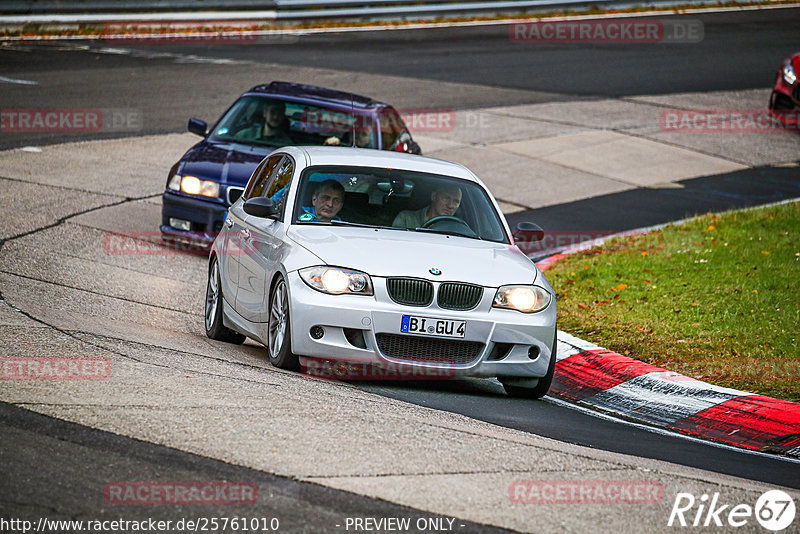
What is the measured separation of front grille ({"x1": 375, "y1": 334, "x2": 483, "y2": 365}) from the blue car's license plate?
2.6 inches

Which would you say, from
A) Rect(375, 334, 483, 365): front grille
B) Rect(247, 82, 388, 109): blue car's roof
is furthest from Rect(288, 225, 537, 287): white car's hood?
Rect(247, 82, 388, 109): blue car's roof

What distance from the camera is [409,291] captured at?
809 centimetres

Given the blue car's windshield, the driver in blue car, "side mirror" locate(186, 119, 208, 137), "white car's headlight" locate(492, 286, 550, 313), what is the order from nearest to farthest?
1. "white car's headlight" locate(492, 286, 550, 313)
2. the driver in blue car
3. the blue car's windshield
4. "side mirror" locate(186, 119, 208, 137)

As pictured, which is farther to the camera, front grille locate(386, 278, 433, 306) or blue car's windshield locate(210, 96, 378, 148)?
blue car's windshield locate(210, 96, 378, 148)

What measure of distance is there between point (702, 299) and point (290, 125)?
5117mm

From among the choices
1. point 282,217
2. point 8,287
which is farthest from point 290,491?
point 8,287

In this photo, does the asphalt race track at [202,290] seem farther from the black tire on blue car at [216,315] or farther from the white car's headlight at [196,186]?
the white car's headlight at [196,186]

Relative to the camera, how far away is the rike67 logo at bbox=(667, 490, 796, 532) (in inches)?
220

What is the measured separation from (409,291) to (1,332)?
8.66ft

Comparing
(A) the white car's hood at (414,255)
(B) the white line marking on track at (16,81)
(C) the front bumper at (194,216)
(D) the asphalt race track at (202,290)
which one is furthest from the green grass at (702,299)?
(B) the white line marking on track at (16,81)

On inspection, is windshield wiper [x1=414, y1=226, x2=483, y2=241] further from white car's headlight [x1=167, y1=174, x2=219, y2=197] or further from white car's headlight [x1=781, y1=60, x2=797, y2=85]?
white car's headlight [x1=781, y1=60, x2=797, y2=85]

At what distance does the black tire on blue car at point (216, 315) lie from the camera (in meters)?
9.77

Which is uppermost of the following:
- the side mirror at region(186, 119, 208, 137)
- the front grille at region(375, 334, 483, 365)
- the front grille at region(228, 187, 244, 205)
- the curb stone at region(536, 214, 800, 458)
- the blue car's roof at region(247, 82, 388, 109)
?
the blue car's roof at region(247, 82, 388, 109)

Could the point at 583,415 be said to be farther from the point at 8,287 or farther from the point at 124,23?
the point at 124,23
